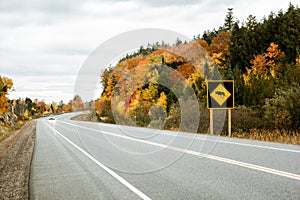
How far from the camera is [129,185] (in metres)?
6.92

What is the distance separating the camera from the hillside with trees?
18.1 m

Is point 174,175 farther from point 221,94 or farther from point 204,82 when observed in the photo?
point 204,82

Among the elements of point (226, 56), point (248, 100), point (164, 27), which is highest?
point (226, 56)

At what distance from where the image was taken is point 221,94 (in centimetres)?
1841

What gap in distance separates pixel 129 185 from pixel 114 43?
6.50 metres

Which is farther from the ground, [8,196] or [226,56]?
[226,56]

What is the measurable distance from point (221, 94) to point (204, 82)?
12946 millimetres

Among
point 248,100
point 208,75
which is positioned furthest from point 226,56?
point 248,100

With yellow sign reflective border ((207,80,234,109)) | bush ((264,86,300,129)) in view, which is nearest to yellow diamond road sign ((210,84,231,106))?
yellow sign reflective border ((207,80,234,109))

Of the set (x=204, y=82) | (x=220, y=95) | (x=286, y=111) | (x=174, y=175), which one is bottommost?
(x=174, y=175)

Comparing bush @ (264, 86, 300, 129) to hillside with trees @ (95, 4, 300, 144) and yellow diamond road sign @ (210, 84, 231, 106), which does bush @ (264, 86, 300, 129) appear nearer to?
hillside with trees @ (95, 4, 300, 144)

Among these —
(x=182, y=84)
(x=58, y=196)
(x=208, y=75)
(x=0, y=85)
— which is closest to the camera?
(x=58, y=196)

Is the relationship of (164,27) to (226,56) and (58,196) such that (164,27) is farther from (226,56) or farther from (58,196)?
(226,56)

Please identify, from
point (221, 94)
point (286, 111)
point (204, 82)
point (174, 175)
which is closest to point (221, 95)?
point (221, 94)
